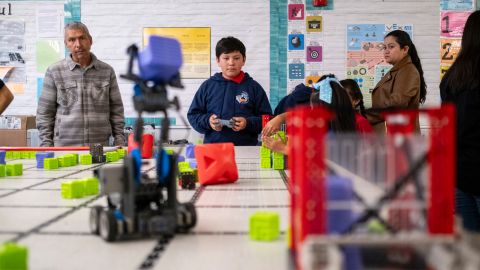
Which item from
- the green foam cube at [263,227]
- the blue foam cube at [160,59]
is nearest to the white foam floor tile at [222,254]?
the green foam cube at [263,227]

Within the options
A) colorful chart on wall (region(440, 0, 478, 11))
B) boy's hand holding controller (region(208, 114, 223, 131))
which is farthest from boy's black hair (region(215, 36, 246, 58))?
colorful chart on wall (region(440, 0, 478, 11))

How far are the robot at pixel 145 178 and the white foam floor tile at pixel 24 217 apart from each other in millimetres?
217

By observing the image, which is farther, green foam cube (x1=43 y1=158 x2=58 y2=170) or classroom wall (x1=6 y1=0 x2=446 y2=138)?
classroom wall (x1=6 y1=0 x2=446 y2=138)

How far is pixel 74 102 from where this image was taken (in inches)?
121

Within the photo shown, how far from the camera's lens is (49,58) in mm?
4523

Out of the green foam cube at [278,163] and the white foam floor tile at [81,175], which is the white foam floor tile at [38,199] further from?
the green foam cube at [278,163]

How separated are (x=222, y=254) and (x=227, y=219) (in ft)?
0.92

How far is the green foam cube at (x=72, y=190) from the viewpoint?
141 centimetres

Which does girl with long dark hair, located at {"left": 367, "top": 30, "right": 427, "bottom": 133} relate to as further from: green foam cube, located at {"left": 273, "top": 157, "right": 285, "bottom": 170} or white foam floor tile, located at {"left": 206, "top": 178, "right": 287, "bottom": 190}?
white foam floor tile, located at {"left": 206, "top": 178, "right": 287, "bottom": 190}

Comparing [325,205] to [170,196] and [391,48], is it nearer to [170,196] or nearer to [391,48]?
[170,196]

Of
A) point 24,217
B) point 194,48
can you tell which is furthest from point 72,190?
point 194,48

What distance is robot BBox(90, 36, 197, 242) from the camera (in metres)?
0.91

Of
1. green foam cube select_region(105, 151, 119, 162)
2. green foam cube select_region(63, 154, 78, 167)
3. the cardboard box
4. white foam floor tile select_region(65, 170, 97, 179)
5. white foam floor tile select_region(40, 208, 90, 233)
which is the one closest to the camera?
white foam floor tile select_region(40, 208, 90, 233)

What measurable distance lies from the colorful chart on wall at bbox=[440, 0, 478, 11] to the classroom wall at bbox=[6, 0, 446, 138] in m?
0.06
